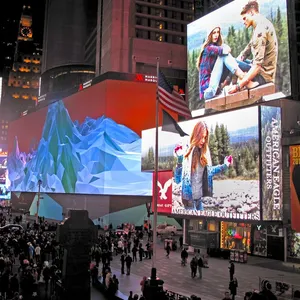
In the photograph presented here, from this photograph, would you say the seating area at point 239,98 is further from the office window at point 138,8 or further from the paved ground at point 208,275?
the office window at point 138,8

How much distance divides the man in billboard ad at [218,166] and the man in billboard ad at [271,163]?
60 cm

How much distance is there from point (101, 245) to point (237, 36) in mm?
23672

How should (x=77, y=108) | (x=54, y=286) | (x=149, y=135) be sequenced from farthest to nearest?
(x=77, y=108)
(x=149, y=135)
(x=54, y=286)

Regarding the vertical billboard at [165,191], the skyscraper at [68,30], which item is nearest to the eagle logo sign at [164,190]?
the vertical billboard at [165,191]

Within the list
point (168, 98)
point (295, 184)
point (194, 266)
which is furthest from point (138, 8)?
point (168, 98)

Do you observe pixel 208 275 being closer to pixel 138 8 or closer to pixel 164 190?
pixel 164 190

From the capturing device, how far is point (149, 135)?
2029 inches

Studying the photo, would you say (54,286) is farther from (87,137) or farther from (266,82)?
(87,137)

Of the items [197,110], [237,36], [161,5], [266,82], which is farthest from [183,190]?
[161,5]

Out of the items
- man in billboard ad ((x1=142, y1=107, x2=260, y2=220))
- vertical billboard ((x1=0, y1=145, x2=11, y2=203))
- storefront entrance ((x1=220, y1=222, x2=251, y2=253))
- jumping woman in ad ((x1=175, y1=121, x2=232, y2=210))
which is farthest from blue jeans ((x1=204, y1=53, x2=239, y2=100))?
vertical billboard ((x1=0, y1=145, x2=11, y2=203))

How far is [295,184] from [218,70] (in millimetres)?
16274

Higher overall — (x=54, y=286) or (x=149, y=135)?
(x=149, y=135)

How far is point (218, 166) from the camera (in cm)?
3812

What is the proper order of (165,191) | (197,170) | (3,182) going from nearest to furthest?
(197,170) → (165,191) → (3,182)
